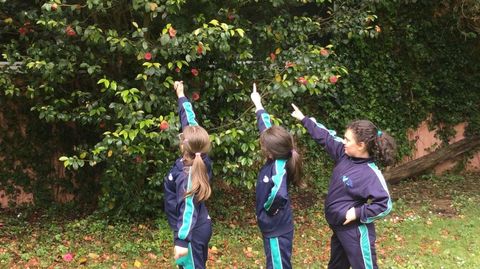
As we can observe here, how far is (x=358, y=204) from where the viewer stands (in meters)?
3.79

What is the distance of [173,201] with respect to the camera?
3963mm

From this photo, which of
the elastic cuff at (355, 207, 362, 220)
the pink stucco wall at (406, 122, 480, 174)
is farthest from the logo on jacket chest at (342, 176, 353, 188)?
the pink stucco wall at (406, 122, 480, 174)

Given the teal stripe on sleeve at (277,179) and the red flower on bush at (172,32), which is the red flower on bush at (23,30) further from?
the teal stripe on sleeve at (277,179)

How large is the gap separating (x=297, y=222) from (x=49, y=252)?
3.28 m

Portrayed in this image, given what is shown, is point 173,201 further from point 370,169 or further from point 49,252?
point 49,252

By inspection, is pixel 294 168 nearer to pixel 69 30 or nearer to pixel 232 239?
pixel 69 30

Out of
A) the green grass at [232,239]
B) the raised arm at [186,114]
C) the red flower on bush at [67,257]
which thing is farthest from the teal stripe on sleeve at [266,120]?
the red flower on bush at [67,257]

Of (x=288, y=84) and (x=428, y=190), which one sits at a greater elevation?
(x=288, y=84)

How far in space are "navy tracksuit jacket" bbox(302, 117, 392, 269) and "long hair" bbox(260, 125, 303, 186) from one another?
0.32 metres

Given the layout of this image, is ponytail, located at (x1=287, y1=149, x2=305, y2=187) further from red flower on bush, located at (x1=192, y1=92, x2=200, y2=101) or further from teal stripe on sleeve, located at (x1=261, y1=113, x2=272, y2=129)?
red flower on bush, located at (x1=192, y1=92, x2=200, y2=101)

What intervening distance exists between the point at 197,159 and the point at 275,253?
0.96 metres

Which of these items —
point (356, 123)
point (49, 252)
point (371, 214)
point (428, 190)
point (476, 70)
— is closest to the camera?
point (371, 214)

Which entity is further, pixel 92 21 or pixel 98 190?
pixel 98 190

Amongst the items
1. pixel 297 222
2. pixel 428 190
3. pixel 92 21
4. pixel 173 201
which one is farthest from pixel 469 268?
pixel 92 21
